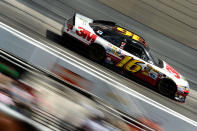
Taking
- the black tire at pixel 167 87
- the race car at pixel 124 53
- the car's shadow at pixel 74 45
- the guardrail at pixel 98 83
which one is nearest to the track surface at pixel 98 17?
the car's shadow at pixel 74 45

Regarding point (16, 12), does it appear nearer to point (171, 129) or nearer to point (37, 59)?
point (37, 59)

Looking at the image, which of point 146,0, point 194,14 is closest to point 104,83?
point 146,0

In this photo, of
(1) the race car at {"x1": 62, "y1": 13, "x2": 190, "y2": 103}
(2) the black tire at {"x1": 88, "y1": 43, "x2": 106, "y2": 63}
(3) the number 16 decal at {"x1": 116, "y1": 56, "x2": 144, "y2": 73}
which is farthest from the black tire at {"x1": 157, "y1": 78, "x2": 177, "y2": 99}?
(2) the black tire at {"x1": 88, "y1": 43, "x2": 106, "y2": 63}

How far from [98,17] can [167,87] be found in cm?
474

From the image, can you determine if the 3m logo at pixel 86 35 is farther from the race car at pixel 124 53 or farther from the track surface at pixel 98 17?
the track surface at pixel 98 17

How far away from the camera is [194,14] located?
1442 cm

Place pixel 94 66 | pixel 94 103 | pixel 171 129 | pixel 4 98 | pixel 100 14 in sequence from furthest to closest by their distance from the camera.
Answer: pixel 100 14 → pixel 94 66 → pixel 171 129 → pixel 94 103 → pixel 4 98

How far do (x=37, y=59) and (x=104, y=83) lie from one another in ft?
5.86

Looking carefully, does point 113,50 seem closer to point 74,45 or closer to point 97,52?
point 97,52

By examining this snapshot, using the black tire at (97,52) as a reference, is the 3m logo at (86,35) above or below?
above

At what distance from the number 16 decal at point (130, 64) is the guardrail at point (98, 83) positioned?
1909 mm

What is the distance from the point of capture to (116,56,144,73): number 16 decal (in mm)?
9258

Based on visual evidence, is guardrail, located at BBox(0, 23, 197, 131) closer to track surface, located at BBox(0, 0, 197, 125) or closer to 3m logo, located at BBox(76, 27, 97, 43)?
track surface, located at BBox(0, 0, 197, 125)

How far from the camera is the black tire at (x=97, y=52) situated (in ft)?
30.5
